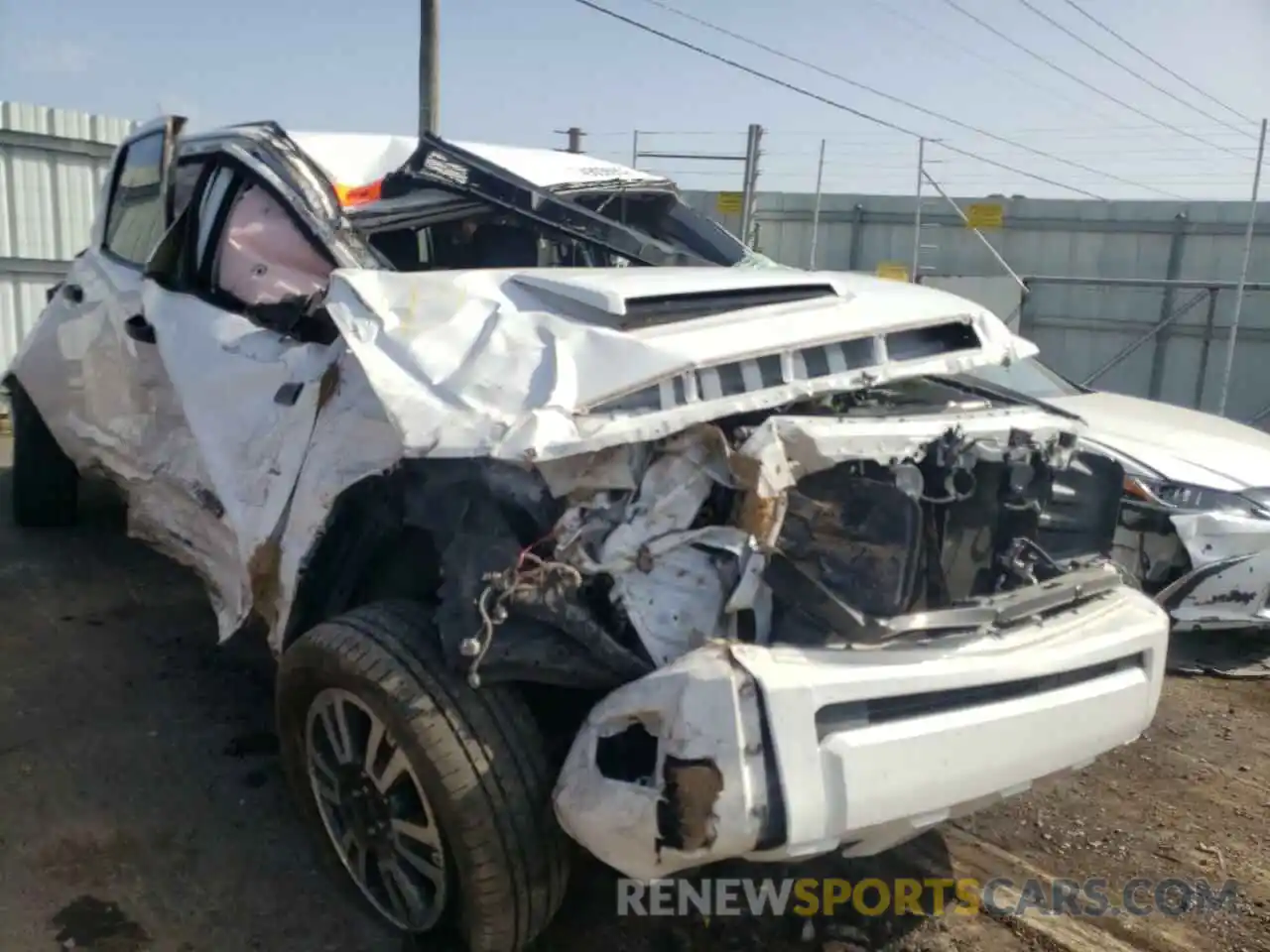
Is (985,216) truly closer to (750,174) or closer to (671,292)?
(750,174)

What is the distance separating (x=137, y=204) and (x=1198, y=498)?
4751 millimetres

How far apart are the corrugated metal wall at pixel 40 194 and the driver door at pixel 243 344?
21.9 ft

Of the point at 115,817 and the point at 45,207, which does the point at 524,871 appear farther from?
the point at 45,207

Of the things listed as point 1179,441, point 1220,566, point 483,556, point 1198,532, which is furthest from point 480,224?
point 1179,441

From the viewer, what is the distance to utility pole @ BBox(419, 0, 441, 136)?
34.9 ft

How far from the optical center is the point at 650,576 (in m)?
2.27

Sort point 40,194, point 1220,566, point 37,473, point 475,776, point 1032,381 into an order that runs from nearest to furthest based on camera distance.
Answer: point 475,776 < point 1220,566 < point 37,473 < point 1032,381 < point 40,194

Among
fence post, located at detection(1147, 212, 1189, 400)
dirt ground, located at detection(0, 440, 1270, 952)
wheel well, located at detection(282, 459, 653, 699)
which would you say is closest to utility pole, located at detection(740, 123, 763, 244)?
fence post, located at detection(1147, 212, 1189, 400)

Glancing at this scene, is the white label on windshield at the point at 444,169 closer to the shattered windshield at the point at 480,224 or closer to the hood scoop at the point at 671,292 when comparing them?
the shattered windshield at the point at 480,224

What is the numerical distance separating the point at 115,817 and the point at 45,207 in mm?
8321

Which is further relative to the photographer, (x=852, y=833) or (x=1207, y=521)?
(x=1207, y=521)

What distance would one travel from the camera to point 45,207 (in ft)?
31.5

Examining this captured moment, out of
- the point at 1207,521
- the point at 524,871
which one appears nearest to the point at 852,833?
the point at 524,871

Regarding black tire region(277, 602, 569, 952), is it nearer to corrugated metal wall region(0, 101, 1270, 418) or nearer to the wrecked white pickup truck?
the wrecked white pickup truck
